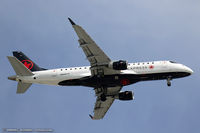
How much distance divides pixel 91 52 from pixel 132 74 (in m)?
8.55

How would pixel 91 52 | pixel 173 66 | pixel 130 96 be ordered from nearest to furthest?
pixel 91 52 < pixel 173 66 < pixel 130 96

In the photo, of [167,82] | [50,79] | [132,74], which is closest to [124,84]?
[132,74]

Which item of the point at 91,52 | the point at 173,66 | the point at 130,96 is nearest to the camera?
the point at 91,52

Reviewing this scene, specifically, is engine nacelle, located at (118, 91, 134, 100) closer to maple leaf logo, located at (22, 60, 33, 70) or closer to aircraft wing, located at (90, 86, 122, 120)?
aircraft wing, located at (90, 86, 122, 120)

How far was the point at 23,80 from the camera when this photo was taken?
83.3 meters

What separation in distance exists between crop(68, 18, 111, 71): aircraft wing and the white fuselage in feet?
11.5

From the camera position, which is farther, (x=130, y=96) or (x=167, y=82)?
(x=130, y=96)

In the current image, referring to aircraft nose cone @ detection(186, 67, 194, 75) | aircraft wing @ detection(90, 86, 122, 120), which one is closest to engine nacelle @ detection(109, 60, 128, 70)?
aircraft nose cone @ detection(186, 67, 194, 75)

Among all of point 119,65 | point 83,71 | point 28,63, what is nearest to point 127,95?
point 83,71

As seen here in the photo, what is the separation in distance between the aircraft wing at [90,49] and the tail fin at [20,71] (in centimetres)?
1186

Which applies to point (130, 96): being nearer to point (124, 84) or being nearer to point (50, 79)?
point (124, 84)

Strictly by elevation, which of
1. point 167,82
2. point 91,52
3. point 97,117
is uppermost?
point 91,52

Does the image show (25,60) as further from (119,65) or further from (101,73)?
(119,65)

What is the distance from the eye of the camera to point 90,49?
78.1m
